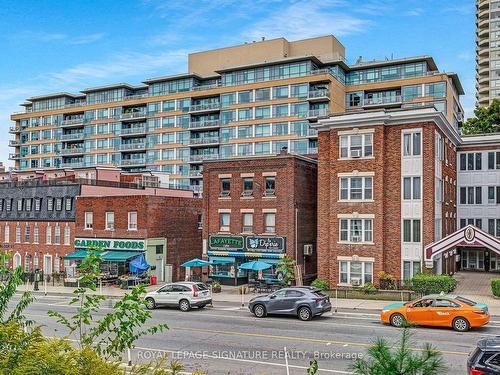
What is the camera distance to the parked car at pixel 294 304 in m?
24.5

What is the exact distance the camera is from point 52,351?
24.4ft

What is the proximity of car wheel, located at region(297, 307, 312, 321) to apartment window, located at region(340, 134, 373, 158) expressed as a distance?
1416 centimetres

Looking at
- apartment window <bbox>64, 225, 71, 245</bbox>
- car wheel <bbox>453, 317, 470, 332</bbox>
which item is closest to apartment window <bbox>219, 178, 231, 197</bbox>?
apartment window <bbox>64, 225, 71, 245</bbox>

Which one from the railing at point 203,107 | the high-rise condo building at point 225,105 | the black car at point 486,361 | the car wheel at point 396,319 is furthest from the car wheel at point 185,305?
the railing at point 203,107

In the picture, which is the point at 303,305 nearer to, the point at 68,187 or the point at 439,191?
the point at 439,191

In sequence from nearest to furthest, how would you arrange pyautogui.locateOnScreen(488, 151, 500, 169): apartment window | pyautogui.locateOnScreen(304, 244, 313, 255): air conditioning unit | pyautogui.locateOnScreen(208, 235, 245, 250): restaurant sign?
1. pyautogui.locateOnScreen(304, 244, 313, 255): air conditioning unit
2. pyautogui.locateOnScreen(208, 235, 245, 250): restaurant sign
3. pyautogui.locateOnScreen(488, 151, 500, 169): apartment window

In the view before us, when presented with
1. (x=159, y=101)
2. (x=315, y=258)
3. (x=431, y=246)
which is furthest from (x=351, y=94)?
(x=431, y=246)

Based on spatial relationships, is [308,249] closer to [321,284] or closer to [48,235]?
[321,284]

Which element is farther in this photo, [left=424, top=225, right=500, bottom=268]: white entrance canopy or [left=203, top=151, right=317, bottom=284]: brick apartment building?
[left=203, top=151, right=317, bottom=284]: brick apartment building

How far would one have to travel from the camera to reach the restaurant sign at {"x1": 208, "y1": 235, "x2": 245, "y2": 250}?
3903cm

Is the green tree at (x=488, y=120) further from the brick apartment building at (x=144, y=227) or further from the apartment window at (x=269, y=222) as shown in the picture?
the brick apartment building at (x=144, y=227)

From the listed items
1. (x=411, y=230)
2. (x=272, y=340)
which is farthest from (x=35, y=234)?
(x=272, y=340)

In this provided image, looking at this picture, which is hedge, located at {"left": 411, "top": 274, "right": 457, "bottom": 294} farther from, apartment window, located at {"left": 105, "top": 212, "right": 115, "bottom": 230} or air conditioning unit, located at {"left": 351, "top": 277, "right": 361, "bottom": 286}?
apartment window, located at {"left": 105, "top": 212, "right": 115, "bottom": 230}

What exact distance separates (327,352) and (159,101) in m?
77.8
